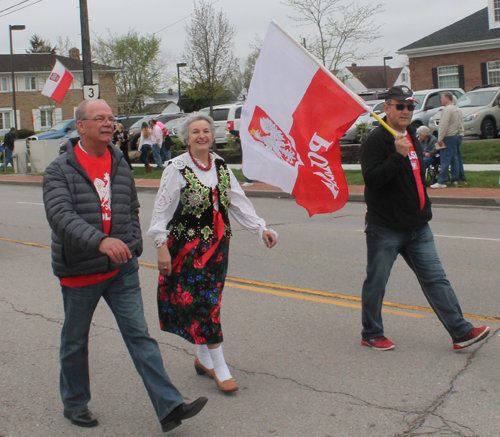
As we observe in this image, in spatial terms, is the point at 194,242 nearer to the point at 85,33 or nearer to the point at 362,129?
the point at 85,33

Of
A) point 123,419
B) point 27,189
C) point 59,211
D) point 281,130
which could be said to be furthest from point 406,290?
point 27,189

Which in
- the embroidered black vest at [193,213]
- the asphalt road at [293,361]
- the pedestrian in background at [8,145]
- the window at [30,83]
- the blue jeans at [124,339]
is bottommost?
the asphalt road at [293,361]

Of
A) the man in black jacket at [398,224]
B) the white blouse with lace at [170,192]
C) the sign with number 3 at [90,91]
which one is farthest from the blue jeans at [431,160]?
the white blouse with lace at [170,192]

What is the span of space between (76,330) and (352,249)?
5594 millimetres

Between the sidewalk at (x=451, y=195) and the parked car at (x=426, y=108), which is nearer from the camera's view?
the sidewalk at (x=451, y=195)

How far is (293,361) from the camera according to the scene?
4.68 m

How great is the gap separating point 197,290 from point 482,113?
1917 centimetres

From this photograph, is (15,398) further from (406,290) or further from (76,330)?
(406,290)

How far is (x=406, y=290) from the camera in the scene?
6484 mm

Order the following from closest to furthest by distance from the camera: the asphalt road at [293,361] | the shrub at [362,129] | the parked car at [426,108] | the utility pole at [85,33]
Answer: the asphalt road at [293,361]
the utility pole at [85,33]
the shrub at [362,129]
the parked car at [426,108]

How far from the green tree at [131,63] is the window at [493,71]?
23.7m

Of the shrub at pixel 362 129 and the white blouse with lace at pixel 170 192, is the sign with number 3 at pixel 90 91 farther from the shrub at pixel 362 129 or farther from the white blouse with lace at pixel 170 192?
the white blouse with lace at pixel 170 192

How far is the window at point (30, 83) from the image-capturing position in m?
61.6

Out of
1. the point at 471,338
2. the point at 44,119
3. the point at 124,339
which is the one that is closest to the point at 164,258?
the point at 124,339
